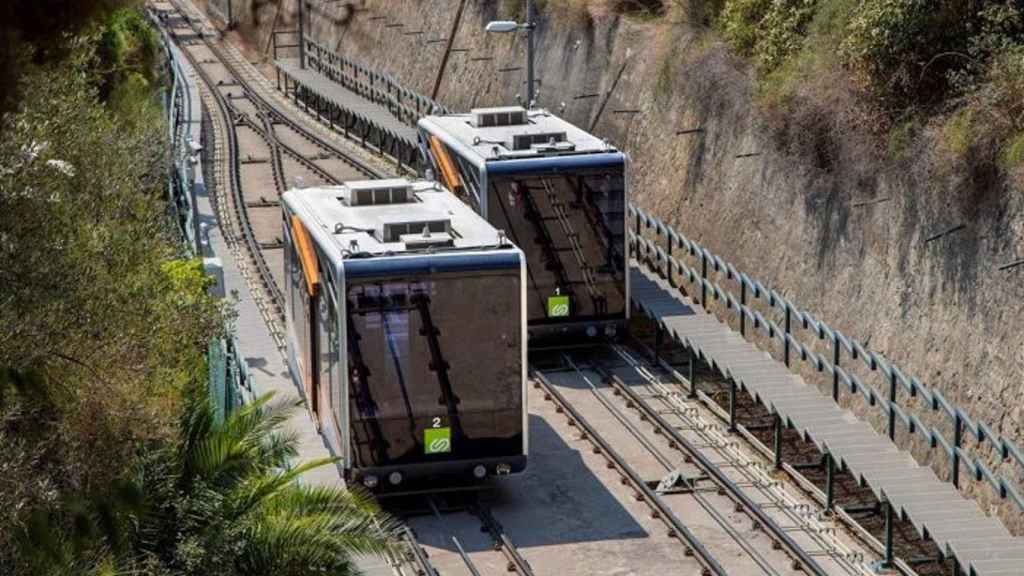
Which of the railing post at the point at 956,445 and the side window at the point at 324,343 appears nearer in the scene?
the railing post at the point at 956,445

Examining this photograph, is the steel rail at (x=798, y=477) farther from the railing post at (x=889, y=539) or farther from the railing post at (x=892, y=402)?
the railing post at (x=892, y=402)

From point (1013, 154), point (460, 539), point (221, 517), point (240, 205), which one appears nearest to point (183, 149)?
point (240, 205)

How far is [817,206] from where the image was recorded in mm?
29250

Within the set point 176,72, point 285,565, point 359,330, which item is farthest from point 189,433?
point 176,72

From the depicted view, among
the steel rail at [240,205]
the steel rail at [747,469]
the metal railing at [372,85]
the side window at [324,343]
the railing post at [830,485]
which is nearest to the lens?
the steel rail at [747,469]

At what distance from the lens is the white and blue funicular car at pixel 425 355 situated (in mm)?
20797

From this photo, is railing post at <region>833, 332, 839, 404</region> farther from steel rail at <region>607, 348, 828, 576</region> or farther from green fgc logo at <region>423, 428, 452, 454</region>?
green fgc logo at <region>423, 428, 452, 454</region>

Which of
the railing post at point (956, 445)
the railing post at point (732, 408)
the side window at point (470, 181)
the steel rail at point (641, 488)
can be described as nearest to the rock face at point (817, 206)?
the railing post at point (956, 445)

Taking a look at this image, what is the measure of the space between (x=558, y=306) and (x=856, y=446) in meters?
6.06

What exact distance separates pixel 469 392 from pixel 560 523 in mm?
1775

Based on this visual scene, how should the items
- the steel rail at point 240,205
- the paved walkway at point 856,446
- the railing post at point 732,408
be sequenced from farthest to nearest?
the steel rail at point 240,205
the railing post at point 732,408
the paved walkway at point 856,446

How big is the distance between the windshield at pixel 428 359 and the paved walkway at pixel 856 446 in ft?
12.4

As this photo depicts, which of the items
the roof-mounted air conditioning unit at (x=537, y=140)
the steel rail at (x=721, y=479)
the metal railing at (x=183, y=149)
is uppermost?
the roof-mounted air conditioning unit at (x=537, y=140)

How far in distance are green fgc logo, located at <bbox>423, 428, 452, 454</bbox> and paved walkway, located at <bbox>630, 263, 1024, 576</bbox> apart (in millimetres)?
4168
